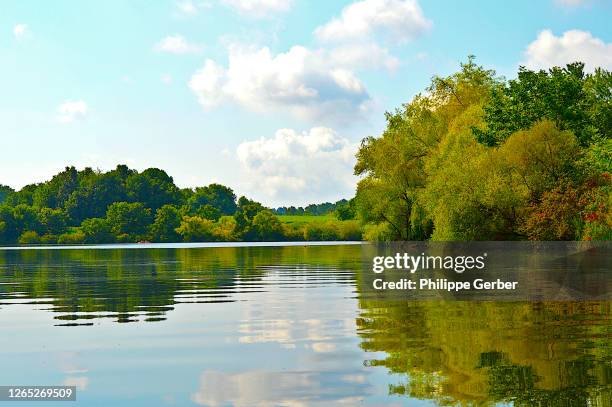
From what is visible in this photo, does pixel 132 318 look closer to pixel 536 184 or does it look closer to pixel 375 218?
pixel 536 184

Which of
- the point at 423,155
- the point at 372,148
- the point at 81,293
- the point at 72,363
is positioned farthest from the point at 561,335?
the point at 372,148

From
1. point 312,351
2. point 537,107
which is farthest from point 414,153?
A: point 312,351

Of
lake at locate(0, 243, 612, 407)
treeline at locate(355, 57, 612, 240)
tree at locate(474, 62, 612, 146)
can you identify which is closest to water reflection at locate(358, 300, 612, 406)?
lake at locate(0, 243, 612, 407)

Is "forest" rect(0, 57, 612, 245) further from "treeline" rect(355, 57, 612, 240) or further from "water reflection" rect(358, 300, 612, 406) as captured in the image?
"water reflection" rect(358, 300, 612, 406)

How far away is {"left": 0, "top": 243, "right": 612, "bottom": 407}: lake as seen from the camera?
43.8ft

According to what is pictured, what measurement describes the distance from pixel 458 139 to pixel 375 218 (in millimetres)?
22752

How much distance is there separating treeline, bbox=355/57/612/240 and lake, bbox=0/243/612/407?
35844 millimetres

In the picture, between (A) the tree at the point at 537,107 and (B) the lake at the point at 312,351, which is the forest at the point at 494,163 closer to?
(A) the tree at the point at 537,107

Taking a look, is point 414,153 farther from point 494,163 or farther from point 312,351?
point 312,351

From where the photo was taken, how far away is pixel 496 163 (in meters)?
66.9

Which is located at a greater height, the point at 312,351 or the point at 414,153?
the point at 414,153

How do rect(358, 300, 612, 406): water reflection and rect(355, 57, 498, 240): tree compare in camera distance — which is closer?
rect(358, 300, 612, 406): water reflection

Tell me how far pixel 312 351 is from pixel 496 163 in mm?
51588

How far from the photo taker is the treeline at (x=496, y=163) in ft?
211
